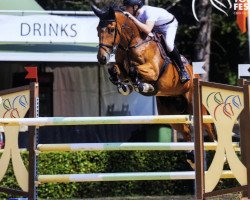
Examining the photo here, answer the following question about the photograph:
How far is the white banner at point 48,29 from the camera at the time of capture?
421 inches

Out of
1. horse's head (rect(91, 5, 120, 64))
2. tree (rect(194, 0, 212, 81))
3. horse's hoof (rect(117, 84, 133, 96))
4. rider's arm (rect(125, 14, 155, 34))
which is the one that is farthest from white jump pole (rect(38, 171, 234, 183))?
tree (rect(194, 0, 212, 81))

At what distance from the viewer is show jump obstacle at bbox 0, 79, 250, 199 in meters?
5.34

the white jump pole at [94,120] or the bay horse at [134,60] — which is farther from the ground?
the bay horse at [134,60]

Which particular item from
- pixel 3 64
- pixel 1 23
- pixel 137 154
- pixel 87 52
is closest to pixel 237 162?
pixel 137 154

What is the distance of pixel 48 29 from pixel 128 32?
472 centimetres

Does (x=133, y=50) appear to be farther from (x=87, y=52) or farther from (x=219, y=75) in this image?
(x=219, y=75)

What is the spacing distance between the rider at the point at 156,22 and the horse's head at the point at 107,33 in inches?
14.1

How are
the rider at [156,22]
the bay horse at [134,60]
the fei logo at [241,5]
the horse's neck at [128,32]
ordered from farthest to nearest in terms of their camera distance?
the fei logo at [241,5] → the rider at [156,22] → the horse's neck at [128,32] → the bay horse at [134,60]

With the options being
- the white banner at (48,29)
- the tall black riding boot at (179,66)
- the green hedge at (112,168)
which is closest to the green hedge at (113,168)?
the green hedge at (112,168)

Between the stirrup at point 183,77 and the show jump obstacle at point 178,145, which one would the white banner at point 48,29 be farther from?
the show jump obstacle at point 178,145

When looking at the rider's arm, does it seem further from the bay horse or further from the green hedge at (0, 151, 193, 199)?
the green hedge at (0, 151, 193, 199)

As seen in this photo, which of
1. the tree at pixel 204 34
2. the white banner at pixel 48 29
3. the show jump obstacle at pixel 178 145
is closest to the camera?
the show jump obstacle at pixel 178 145

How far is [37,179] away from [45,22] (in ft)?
18.3

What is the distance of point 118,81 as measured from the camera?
241 inches
